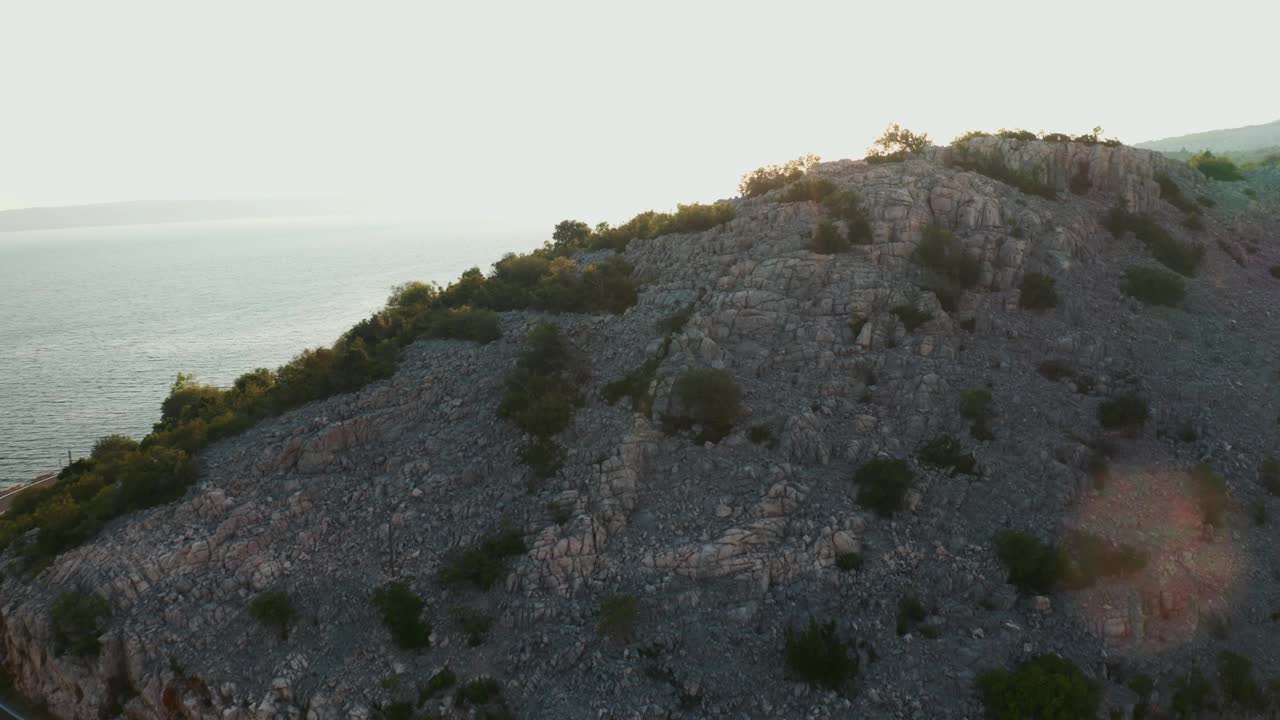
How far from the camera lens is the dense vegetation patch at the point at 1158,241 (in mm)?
42406

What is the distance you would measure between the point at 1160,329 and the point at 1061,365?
7564 millimetres

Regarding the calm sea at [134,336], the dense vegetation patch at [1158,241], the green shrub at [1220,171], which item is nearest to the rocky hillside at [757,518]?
the dense vegetation patch at [1158,241]

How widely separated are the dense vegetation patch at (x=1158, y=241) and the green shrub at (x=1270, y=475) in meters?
16.2

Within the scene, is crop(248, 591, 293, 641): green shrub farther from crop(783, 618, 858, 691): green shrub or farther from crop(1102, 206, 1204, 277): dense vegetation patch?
crop(1102, 206, 1204, 277): dense vegetation patch

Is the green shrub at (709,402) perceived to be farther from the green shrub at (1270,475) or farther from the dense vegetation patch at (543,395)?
the green shrub at (1270,475)

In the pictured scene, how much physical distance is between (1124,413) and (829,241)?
15.5m

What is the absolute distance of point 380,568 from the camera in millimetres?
28047

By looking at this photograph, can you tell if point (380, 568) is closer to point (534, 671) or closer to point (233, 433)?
point (534, 671)

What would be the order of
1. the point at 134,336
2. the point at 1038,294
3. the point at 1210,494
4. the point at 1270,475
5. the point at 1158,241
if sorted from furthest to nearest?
the point at 134,336 < the point at 1158,241 < the point at 1038,294 < the point at 1270,475 < the point at 1210,494

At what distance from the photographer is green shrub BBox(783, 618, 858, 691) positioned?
73.8ft

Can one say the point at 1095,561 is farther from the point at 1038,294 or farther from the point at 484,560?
the point at 484,560

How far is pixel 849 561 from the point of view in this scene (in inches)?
1006

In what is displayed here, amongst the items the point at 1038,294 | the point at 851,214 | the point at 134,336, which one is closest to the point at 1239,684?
the point at 1038,294

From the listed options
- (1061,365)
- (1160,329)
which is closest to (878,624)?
(1061,365)
